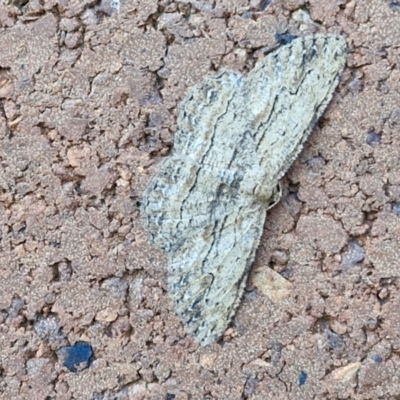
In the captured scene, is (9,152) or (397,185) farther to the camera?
(9,152)

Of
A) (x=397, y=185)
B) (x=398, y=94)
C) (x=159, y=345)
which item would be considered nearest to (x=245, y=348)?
(x=159, y=345)

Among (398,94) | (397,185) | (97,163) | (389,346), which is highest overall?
(398,94)

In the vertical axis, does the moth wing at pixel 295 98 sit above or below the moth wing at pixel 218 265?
above

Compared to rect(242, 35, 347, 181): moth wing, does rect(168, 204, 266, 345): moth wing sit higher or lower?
lower

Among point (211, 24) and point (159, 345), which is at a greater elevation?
point (211, 24)

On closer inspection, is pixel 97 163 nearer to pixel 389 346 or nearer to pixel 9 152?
pixel 9 152

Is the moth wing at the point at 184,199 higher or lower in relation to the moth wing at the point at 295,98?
lower
